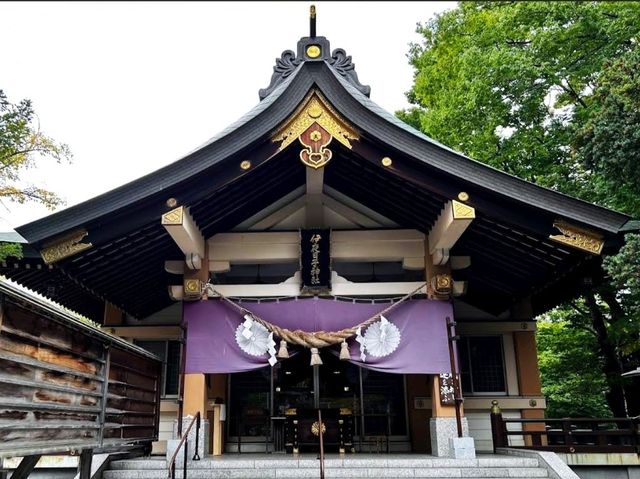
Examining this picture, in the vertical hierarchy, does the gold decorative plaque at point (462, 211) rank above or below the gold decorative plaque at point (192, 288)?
above

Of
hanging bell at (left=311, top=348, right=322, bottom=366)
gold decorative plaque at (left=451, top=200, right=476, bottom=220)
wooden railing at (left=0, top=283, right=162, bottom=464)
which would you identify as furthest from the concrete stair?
gold decorative plaque at (left=451, top=200, right=476, bottom=220)

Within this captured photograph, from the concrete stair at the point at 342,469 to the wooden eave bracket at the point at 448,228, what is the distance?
3039 millimetres

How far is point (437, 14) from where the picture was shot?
1681 cm

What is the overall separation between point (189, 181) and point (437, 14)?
40.6 feet

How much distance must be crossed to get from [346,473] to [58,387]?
364 centimetres

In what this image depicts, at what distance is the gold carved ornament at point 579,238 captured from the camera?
7188 millimetres

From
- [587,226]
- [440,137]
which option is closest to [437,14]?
[440,137]

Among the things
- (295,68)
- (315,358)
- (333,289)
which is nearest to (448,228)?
(333,289)

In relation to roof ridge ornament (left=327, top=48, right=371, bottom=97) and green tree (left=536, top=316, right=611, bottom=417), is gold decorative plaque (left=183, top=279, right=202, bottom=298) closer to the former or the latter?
roof ridge ornament (left=327, top=48, right=371, bottom=97)

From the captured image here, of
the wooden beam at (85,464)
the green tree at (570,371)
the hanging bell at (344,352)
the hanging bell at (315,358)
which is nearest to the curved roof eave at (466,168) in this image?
the hanging bell at (344,352)

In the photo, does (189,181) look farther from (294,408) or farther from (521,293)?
(521,293)

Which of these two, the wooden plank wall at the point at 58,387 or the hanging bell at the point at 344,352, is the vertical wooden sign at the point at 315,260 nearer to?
the hanging bell at the point at 344,352

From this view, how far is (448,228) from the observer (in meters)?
7.78

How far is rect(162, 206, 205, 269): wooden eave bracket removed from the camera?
7461 mm
